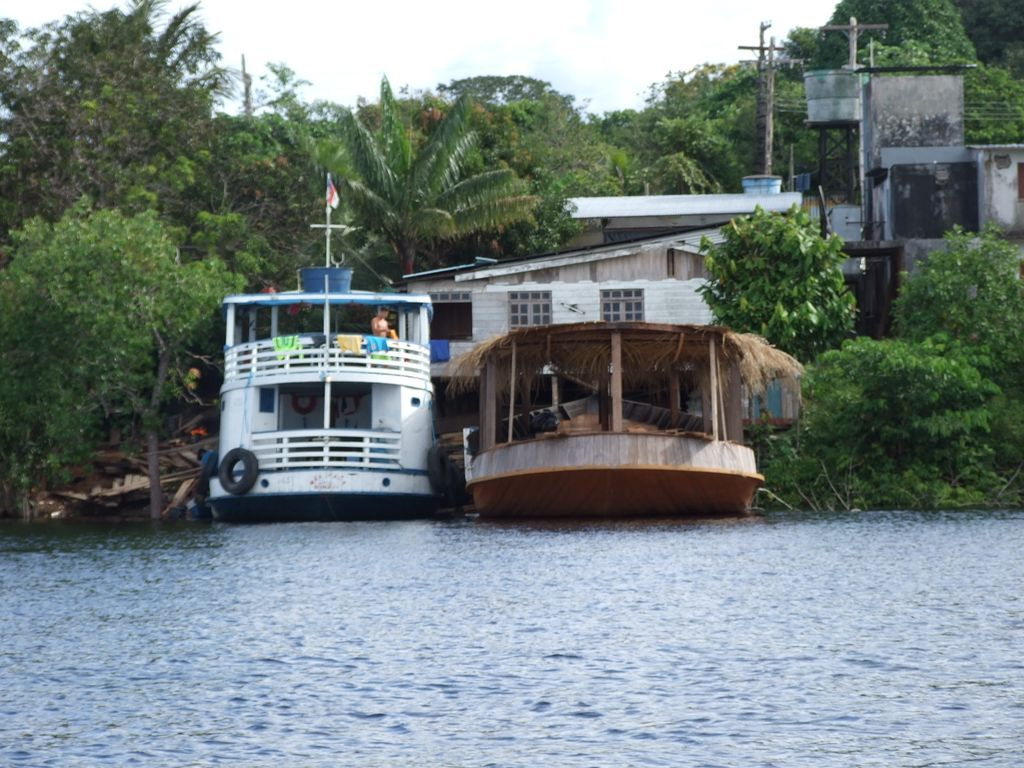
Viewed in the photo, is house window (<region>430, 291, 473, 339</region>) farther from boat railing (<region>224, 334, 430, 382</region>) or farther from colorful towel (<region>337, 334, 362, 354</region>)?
colorful towel (<region>337, 334, 362, 354</region>)

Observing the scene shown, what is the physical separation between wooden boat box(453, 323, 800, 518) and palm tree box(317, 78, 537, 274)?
10.2 metres

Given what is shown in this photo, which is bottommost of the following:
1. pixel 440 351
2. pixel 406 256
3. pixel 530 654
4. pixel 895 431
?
pixel 530 654

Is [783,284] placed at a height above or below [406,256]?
below

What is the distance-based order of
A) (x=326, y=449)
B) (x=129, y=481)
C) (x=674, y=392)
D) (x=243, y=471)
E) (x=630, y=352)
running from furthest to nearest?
(x=129, y=481)
(x=243, y=471)
(x=674, y=392)
(x=326, y=449)
(x=630, y=352)

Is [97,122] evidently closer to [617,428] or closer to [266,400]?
[266,400]

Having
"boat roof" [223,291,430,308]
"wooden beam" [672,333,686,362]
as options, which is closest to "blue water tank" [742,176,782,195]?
"boat roof" [223,291,430,308]

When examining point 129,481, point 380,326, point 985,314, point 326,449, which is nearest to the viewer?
point 326,449

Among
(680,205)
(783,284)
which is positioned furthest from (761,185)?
(783,284)

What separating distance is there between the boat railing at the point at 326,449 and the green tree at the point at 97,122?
1169 centimetres

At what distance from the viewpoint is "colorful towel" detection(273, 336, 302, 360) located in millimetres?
36562

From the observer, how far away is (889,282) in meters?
44.7

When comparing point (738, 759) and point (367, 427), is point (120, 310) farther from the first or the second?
point (738, 759)

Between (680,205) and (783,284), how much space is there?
11.3m

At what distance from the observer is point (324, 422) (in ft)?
120
